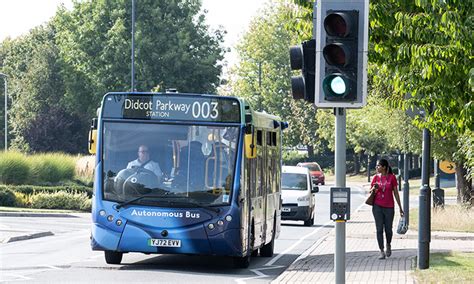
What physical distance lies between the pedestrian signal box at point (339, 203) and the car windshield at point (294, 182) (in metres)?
23.4

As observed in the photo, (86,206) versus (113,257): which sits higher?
(113,257)

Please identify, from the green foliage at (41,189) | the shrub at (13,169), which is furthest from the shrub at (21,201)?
the shrub at (13,169)

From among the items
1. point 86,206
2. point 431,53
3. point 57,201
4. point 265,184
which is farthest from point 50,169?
point 431,53

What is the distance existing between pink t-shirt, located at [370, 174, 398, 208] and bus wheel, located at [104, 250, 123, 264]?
14.8ft

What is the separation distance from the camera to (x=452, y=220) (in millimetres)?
32000

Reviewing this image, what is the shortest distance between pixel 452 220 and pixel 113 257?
1451 cm

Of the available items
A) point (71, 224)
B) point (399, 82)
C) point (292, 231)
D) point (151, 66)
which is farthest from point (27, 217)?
point (151, 66)

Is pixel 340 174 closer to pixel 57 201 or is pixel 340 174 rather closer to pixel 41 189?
pixel 57 201

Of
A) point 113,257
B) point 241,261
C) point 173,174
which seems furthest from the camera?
point 113,257

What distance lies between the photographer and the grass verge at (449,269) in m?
16.3

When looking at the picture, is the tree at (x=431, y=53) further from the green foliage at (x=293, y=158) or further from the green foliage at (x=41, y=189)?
the green foliage at (x=293, y=158)

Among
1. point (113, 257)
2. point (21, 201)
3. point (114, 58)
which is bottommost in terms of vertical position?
point (21, 201)

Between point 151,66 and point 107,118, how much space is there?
209 feet

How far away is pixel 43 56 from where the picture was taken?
9831cm
